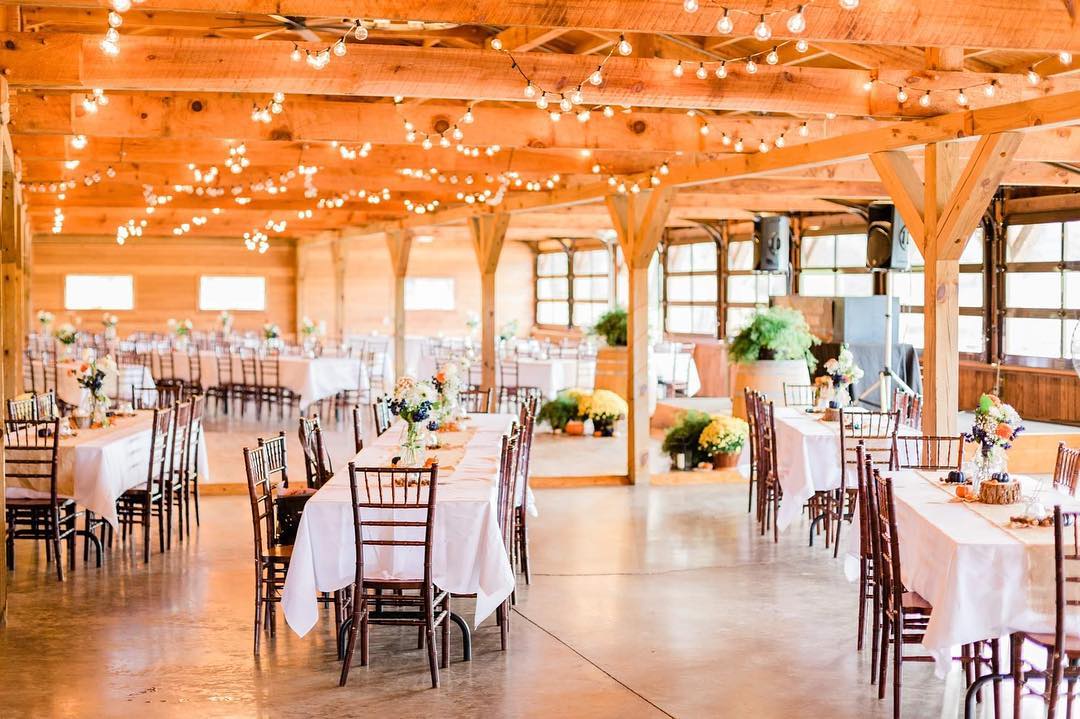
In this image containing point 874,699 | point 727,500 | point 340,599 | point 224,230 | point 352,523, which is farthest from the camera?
point 224,230

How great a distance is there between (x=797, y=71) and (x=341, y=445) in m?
7.12

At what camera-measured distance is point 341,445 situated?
1252 centimetres

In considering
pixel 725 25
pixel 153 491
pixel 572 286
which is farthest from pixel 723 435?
pixel 572 286

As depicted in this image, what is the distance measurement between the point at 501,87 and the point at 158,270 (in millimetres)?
18195

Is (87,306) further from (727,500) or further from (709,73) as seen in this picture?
(709,73)

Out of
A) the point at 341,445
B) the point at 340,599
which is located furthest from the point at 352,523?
the point at 341,445

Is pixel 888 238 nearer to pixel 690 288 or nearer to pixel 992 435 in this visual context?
pixel 992 435

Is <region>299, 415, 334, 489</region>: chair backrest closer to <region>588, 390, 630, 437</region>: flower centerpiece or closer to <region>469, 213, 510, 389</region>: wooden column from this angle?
<region>469, 213, 510, 389</region>: wooden column

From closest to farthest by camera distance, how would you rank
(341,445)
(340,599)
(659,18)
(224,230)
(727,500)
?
(659,18) → (340,599) → (727,500) → (341,445) → (224,230)

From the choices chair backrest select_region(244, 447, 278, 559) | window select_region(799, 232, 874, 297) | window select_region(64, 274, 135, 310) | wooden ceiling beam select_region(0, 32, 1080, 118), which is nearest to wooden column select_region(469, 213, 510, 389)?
window select_region(799, 232, 874, 297)

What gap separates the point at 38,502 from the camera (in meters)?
7.02

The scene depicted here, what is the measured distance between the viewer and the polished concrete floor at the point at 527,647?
4.82 m

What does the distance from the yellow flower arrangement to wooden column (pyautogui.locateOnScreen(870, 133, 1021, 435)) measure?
11.3 feet

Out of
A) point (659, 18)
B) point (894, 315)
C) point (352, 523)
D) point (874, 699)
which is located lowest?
point (874, 699)
